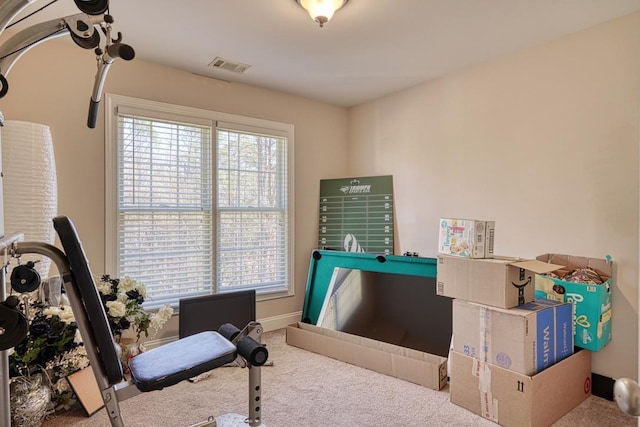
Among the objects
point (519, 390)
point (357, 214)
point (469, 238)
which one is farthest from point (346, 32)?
point (519, 390)

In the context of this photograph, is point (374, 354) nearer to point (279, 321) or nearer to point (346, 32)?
point (279, 321)

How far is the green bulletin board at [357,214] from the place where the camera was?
3812mm

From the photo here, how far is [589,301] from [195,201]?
303cm

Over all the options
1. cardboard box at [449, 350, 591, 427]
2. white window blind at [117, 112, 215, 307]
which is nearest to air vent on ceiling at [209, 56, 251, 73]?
white window blind at [117, 112, 215, 307]

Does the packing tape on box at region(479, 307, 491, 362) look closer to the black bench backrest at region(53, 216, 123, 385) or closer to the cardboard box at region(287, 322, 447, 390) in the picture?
the cardboard box at region(287, 322, 447, 390)

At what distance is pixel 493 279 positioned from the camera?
2.10 metres

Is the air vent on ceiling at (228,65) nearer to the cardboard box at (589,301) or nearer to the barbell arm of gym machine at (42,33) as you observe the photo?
the barbell arm of gym machine at (42,33)

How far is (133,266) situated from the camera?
9.71 ft

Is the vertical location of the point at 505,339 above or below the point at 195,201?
below

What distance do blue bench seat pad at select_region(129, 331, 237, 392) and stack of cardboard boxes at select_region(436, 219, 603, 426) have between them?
55.5 inches

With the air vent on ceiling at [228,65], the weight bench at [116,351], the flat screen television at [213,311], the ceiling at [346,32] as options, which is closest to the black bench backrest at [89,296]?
the weight bench at [116,351]

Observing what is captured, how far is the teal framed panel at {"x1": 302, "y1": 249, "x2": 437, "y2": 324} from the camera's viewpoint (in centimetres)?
306

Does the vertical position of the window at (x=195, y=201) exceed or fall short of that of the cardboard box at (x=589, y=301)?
it exceeds it

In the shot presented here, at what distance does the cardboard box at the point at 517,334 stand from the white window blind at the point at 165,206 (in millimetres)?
2213
